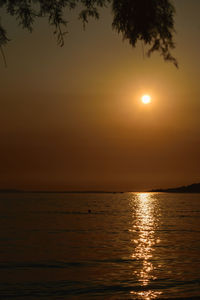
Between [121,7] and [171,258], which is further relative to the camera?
[171,258]

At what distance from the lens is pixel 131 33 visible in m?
10.9

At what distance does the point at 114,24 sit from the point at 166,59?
1.66 m

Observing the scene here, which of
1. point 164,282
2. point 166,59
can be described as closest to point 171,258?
point 164,282

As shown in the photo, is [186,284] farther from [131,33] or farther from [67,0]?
[67,0]

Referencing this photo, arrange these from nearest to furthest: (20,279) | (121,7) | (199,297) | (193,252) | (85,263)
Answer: (121,7) → (199,297) → (20,279) → (85,263) → (193,252)

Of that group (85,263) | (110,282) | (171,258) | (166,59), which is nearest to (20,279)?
(110,282)

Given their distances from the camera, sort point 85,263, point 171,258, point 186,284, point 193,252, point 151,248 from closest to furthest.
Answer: point 186,284 → point 85,263 → point 171,258 → point 193,252 → point 151,248

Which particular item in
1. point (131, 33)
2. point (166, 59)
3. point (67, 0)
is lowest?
point (166, 59)

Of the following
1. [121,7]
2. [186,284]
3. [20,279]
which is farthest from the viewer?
[20,279]

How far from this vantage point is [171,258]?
86.7 feet

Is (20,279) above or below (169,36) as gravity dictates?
below

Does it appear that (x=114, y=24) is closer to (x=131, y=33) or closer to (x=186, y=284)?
(x=131, y=33)

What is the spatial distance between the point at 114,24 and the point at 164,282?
12359 millimetres

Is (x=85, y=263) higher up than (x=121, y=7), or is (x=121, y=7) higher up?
(x=121, y=7)
